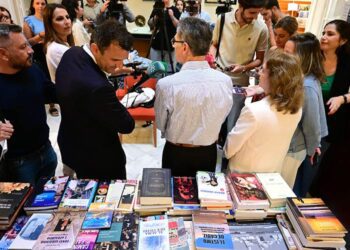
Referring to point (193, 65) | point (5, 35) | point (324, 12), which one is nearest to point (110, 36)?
point (193, 65)

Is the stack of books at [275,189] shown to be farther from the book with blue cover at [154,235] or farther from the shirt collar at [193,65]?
the shirt collar at [193,65]

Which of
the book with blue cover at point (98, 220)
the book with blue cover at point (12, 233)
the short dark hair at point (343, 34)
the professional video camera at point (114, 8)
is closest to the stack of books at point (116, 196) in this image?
the book with blue cover at point (98, 220)

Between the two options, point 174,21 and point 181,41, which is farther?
point 174,21

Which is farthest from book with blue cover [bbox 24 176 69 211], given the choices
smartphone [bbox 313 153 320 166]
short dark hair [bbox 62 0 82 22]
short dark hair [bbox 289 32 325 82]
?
short dark hair [bbox 62 0 82 22]

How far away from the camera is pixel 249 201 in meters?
1.02

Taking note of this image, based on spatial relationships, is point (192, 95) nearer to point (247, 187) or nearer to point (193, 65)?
point (193, 65)

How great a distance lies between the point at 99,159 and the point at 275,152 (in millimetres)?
872

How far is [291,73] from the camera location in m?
1.14

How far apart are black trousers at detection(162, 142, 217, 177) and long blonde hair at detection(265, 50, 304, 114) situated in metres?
0.40

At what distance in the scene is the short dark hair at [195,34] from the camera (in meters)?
1.10

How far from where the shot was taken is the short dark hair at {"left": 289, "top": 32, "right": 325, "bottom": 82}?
1.34 metres

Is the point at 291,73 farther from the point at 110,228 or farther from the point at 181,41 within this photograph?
the point at 110,228

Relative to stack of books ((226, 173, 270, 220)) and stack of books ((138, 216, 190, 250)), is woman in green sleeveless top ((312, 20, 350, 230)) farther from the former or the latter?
stack of books ((138, 216, 190, 250))

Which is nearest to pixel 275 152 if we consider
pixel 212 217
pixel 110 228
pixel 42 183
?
pixel 212 217
